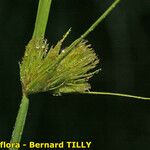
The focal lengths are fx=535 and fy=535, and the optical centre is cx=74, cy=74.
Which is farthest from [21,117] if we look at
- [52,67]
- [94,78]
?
[94,78]

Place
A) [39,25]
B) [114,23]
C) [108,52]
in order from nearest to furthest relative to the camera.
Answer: [39,25] → [114,23] → [108,52]

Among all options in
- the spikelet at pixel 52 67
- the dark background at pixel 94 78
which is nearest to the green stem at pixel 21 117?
the spikelet at pixel 52 67

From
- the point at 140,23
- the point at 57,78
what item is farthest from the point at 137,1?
the point at 57,78

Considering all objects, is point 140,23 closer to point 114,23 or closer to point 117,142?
point 114,23

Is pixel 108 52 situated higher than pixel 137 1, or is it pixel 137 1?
pixel 137 1

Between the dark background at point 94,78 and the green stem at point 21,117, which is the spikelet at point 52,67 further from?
the dark background at point 94,78

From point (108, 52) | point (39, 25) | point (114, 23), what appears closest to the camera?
point (39, 25)
